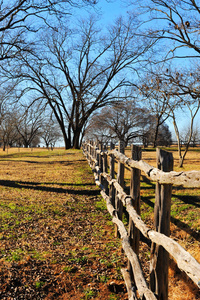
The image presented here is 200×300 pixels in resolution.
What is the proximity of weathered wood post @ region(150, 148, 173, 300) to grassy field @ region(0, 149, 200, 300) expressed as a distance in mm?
902

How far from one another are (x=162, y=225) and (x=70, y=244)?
2.98 m

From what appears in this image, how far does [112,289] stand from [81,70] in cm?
2832

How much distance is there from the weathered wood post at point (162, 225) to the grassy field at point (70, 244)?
90 cm

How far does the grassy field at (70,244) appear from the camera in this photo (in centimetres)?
387

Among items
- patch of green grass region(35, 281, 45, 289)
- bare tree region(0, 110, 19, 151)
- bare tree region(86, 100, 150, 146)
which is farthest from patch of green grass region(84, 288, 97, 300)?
bare tree region(86, 100, 150, 146)

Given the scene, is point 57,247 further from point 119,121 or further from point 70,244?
point 119,121

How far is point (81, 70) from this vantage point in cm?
2975

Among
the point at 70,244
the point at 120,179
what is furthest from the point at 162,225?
the point at 70,244

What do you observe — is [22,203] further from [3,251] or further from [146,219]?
[146,219]

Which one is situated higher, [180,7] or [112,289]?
[180,7]

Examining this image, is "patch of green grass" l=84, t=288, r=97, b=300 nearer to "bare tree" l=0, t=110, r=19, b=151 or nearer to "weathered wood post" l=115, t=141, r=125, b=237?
"weathered wood post" l=115, t=141, r=125, b=237

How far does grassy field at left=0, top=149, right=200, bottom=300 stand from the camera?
3.87m

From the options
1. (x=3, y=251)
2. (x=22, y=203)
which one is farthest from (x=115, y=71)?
(x=3, y=251)

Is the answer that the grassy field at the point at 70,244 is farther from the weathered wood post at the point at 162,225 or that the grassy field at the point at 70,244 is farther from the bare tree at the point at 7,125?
the bare tree at the point at 7,125
